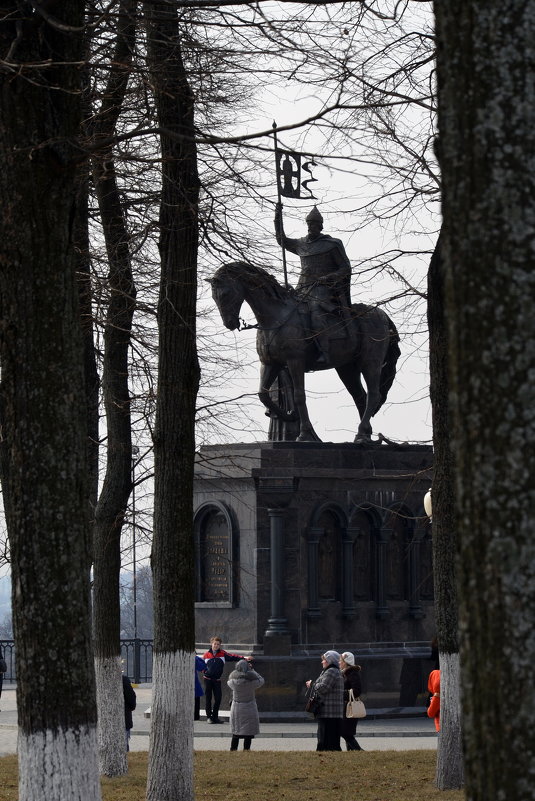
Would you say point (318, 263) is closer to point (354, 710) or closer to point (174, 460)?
point (354, 710)

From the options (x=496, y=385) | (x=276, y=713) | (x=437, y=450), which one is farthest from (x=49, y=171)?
(x=276, y=713)

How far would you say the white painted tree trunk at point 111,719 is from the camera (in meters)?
14.3

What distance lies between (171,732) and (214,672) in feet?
35.9

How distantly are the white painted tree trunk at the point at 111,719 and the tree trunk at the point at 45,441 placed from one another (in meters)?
7.34

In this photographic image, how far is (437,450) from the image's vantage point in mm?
12953

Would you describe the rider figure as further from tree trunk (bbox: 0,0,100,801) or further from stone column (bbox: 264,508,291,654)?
tree trunk (bbox: 0,0,100,801)

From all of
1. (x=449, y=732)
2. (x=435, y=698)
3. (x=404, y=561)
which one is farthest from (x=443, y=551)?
(x=404, y=561)

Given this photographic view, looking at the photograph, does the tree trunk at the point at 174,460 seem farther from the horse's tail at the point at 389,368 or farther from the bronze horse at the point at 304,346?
the horse's tail at the point at 389,368

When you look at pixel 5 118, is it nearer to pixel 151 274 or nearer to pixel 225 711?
pixel 151 274

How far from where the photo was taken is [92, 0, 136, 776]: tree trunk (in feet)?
47.2

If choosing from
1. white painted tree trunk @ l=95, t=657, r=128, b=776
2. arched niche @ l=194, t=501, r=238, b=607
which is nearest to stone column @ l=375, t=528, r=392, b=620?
arched niche @ l=194, t=501, r=238, b=607

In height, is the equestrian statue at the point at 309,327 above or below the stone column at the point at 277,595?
above

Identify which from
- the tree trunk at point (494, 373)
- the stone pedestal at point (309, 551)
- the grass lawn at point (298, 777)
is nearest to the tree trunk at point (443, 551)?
the grass lawn at point (298, 777)

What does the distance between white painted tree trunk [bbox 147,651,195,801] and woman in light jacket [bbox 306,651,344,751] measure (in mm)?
5315
